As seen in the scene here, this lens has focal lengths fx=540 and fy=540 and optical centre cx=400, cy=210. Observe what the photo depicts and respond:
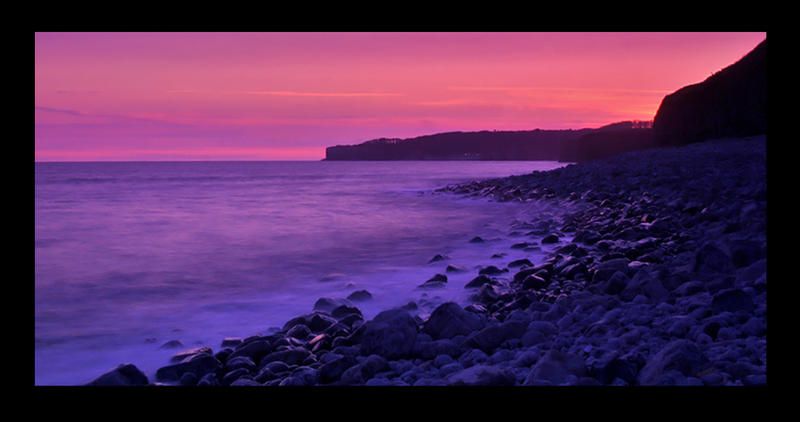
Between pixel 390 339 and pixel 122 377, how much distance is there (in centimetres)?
155

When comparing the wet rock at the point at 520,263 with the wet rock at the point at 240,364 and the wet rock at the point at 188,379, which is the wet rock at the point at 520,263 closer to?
the wet rock at the point at 240,364

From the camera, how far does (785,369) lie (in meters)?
1.95

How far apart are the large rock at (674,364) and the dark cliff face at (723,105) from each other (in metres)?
18.0

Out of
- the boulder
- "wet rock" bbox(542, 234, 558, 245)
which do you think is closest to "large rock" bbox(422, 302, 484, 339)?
the boulder

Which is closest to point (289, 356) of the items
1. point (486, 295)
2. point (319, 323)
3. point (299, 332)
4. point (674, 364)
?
point (299, 332)

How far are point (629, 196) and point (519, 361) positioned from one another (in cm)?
778

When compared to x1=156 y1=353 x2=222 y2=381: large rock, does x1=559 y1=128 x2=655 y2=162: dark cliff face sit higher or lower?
higher

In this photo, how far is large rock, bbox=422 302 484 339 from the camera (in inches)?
133

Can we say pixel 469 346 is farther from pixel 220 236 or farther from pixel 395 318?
pixel 220 236

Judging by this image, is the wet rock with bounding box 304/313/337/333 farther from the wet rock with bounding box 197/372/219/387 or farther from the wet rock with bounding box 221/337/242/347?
the wet rock with bounding box 197/372/219/387

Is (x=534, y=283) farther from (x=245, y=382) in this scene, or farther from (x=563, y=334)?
(x=245, y=382)

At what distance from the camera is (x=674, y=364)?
7.59ft

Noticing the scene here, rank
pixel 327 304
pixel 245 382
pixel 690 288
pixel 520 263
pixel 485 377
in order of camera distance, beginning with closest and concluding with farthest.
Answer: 1. pixel 485 377
2. pixel 245 382
3. pixel 690 288
4. pixel 327 304
5. pixel 520 263

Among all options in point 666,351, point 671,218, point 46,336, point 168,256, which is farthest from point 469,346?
point 168,256
